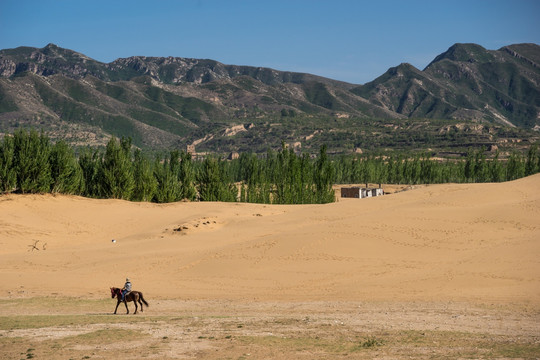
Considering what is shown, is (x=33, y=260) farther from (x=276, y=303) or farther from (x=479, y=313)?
(x=479, y=313)

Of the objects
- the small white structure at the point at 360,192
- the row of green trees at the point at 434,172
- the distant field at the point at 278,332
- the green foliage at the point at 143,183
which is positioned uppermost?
the row of green trees at the point at 434,172

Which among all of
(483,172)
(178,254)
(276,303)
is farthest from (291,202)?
(483,172)

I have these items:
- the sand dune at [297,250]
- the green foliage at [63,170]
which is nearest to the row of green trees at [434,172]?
the sand dune at [297,250]

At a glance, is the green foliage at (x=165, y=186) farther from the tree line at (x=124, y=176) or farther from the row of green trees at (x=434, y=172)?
the row of green trees at (x=434, y=172)

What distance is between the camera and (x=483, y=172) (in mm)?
126875

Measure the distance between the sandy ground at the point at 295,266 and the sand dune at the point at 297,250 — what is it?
0.32 feet

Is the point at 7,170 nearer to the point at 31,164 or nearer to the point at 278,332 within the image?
the point at 31,164

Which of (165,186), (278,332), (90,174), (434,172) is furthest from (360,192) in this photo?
(278,332)

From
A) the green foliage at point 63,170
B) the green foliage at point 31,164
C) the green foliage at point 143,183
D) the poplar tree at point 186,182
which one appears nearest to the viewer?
the green foliage at point 31,164

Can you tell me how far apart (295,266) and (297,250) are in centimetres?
193

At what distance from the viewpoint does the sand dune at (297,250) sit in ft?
81.9

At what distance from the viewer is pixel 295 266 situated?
28.3m

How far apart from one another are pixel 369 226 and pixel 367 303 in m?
10.7

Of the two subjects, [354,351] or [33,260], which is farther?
[33,260]
